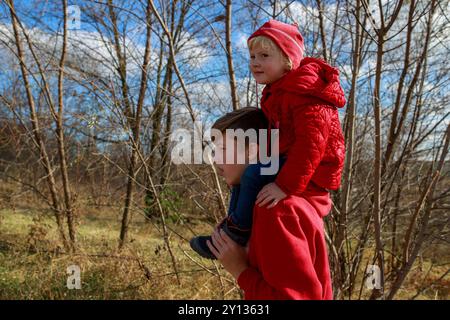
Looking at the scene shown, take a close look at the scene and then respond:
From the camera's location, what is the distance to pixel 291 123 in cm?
116

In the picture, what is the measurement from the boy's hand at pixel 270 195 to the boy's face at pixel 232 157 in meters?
0.13

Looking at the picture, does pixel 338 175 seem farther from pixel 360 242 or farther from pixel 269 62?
pixel 360 242

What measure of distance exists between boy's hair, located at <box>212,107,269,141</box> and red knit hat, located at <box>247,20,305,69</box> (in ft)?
0.62

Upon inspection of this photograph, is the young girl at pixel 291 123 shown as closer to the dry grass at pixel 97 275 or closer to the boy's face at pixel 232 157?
the boy's face at pixel 232 157

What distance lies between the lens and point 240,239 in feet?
3.92

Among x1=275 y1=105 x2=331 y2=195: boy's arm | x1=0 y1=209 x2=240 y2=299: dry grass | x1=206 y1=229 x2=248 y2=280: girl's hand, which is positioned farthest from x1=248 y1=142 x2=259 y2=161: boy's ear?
x1=0 y1=209 x2=240 y2=299: dry grass

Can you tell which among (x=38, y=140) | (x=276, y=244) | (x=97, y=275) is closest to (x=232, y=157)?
(x=276, y=244)

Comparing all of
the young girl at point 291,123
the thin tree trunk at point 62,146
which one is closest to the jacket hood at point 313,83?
the young girl at point 291,123

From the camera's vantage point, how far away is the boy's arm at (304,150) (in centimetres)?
108

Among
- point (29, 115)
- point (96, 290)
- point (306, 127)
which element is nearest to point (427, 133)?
point (306, 127)

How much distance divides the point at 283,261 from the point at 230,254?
0.63ft

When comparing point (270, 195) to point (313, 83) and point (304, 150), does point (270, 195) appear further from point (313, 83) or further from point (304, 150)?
point (313, 83)

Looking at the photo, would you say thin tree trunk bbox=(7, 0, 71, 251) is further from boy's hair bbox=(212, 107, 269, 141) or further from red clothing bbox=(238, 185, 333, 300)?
red clothing bbox=(238, 185, 333, 300)

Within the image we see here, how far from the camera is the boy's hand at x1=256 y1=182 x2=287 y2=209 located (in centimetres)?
107
